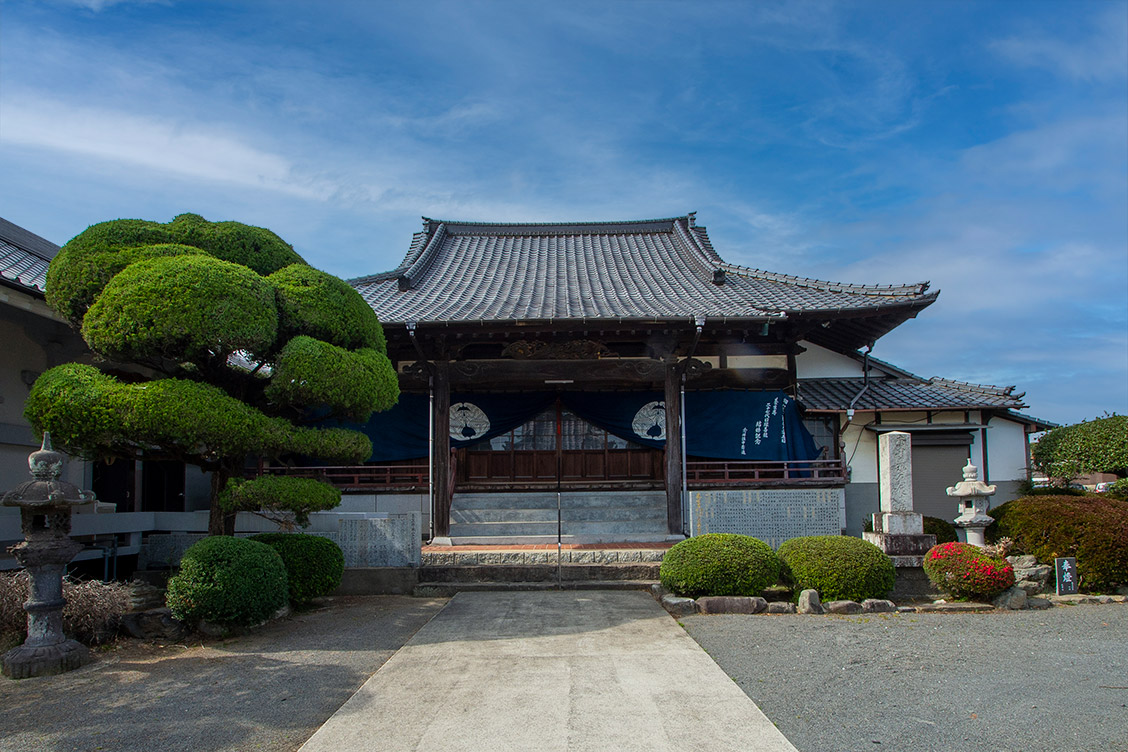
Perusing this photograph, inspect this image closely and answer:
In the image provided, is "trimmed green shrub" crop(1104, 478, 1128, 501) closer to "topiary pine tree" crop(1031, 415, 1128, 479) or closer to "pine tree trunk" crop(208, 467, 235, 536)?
"topiary pine tree" crop(1031, 415, 1128, 479)

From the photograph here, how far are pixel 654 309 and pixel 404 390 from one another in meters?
5.33

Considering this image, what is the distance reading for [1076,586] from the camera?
9930mm

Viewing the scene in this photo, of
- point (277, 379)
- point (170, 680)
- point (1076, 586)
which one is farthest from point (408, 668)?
point (1076, 586)

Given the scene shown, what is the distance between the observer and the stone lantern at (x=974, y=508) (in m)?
10.8

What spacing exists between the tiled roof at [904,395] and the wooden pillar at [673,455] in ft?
9.98

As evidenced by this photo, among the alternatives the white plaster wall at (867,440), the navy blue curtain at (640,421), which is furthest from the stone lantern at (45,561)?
the white plaster wall at (867,440)

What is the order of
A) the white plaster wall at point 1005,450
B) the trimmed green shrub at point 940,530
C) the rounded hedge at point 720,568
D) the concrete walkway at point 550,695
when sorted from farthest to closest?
the white plaster wall at point 1005,450 → the trimmed green shrub at point 940,530 → the rounded hedge at point 720,568 → the concrete walkway at point 550,695

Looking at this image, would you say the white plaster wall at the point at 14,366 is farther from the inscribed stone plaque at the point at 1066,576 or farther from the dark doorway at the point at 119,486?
the inscribed stone plaque at the point at 1066,576

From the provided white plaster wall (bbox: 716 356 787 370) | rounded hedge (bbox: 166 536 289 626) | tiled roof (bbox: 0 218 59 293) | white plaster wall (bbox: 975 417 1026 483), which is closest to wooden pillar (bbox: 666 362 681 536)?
white plaster wall (bbox: 716 356 787 370)

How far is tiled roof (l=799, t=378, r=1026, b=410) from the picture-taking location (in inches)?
536

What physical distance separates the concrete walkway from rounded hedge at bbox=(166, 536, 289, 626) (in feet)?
5.94

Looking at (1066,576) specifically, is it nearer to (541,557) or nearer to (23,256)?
(541,557)

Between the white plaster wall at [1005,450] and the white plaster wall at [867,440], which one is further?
the white plaster wall at [1005,450]

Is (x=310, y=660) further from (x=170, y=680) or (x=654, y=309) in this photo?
(x=654, y=309)
